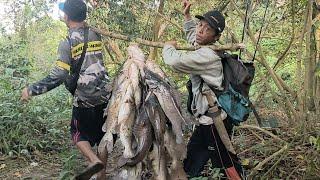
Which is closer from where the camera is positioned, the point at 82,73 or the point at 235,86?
the point at 235,86

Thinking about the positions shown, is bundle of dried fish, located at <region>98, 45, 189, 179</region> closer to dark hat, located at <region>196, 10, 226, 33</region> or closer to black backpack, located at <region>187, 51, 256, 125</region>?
black backpack, located at <region>187, 51, 256, 125</region>

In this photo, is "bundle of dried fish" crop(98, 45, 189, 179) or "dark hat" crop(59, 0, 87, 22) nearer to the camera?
"bundle of dried fish" crop(98, 45, 189, 179)

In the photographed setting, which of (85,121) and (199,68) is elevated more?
(199,68)

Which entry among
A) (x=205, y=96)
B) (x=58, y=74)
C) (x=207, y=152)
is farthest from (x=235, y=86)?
(x=58, y=74)

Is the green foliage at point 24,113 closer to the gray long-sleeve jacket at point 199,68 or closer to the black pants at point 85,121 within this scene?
the black pants at point 85,121

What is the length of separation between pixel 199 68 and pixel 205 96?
297 mm

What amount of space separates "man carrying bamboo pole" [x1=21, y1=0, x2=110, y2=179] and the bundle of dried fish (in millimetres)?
399

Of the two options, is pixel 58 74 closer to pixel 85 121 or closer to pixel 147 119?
pixel 85 121

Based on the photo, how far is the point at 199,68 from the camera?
A: 400cm

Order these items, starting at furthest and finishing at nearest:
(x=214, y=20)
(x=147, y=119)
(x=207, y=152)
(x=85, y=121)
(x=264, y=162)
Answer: (x=264, y=162) < (x=85, y=121) < (x=207, y=152) < (x=214, y=20) < (x=147, y=119)

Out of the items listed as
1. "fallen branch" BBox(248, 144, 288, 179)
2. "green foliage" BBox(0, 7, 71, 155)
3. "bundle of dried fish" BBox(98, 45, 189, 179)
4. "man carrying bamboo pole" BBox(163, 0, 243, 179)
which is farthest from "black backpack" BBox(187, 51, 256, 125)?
"green foliage" BBox(0, 7, 71, 155)

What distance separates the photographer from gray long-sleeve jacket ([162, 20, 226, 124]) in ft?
12.9

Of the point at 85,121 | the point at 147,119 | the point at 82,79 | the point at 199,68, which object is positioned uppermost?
the point at 199,68

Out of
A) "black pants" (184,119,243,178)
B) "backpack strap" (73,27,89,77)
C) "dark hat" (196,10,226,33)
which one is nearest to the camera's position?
"dark hat" (196,10,226,33)
